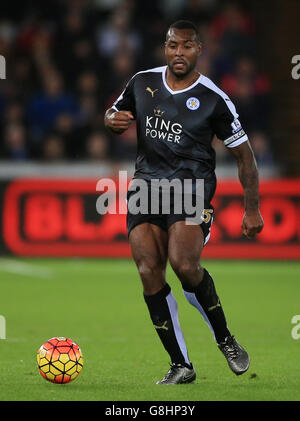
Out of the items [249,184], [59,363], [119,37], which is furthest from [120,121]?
[119,37]

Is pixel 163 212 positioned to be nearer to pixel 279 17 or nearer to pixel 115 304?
pixel 115 304

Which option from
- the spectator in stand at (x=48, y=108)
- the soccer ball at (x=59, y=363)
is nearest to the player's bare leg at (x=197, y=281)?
the soccer ball at (x=59, y=363)

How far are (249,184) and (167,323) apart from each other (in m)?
1.05

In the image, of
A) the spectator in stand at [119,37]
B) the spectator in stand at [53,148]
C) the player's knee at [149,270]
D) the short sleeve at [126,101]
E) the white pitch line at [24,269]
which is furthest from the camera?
the spectator in stand at [119,37]

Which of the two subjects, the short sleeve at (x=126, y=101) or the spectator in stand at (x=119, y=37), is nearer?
the short sleeve at (x=126, y=101)

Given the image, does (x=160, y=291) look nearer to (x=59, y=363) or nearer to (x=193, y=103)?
(x=59, y=363)

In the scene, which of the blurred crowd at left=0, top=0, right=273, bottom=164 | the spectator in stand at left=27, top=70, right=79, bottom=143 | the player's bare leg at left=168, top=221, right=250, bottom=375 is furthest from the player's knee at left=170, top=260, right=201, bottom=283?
the spectator in stand at left=27, top=70, right=79, bottom=143

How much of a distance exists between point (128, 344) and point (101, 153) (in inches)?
296

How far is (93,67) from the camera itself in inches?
652

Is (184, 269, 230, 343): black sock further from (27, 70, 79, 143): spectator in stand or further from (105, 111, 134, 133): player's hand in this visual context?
(27, 70, 79, 143): spectator in stand

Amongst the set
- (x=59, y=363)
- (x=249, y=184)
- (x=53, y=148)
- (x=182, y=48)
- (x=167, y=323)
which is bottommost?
(x=59, y=363)

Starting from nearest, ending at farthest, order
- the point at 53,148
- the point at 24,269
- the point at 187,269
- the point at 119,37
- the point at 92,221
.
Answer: the point at 187,269 < the point at 24,269 < the point at 92,221 < the point at 53,148 < the point at 119,37

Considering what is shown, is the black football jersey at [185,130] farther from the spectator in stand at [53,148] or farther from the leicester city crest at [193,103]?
the spectator in stand at [53,148]

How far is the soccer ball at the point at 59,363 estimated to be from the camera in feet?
20.5
